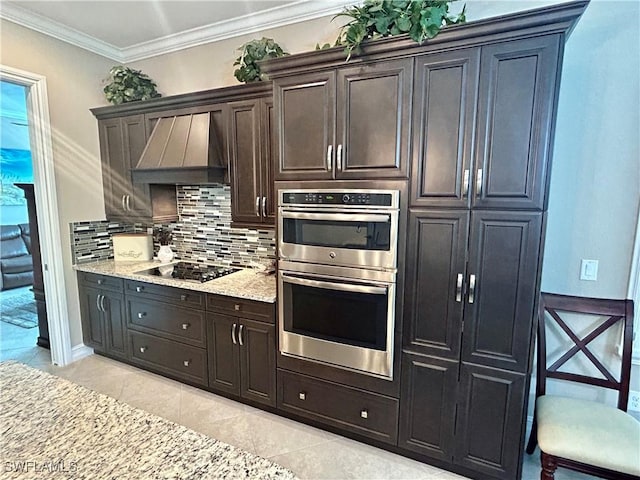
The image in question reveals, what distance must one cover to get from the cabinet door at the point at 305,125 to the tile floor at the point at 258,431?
1734 mm

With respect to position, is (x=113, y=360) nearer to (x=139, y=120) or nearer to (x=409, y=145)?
(x=139, y=120)

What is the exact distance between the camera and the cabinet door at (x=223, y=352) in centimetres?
264

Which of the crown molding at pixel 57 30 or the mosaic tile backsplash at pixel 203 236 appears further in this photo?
the mosaic tile backsplash at pixel 203 236

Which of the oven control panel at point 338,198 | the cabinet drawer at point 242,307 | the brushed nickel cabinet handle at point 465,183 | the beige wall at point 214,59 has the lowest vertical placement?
the cabinet drawer at point 242,307

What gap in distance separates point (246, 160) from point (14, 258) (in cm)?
572

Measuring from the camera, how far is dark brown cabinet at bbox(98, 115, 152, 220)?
333cm

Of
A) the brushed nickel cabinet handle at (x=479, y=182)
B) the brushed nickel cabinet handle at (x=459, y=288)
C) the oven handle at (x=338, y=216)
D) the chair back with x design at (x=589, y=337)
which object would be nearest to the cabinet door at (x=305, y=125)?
the oven handle at (x=338, y=216)

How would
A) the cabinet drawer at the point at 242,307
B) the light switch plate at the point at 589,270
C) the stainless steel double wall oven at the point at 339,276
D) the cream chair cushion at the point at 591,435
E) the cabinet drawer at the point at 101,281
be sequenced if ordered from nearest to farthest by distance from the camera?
1. the cream chair cushion at the point at 591,435
2. the stainless steel double wall oven at the point at 339,276
3. the light switch plate at the point at 589,270
4. the cabinet drawer at the point at 242,307
5. the cabinet drawer at the point at 101,281

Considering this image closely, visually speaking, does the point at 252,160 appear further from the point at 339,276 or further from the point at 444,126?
the point at 444,126

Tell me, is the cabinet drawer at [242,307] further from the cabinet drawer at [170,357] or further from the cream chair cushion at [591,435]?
the cream chair cushion at [591,435]

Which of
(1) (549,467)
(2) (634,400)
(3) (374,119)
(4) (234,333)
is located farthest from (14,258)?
(2) (634,400)

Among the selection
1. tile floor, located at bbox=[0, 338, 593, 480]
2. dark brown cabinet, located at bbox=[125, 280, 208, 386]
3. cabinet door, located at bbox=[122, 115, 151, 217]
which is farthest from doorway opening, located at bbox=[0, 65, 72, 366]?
dark brown cabinet, located at bbox=[125, 280, 208, 386]

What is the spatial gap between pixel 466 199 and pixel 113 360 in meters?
3.50

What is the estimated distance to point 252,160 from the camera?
107 inches
